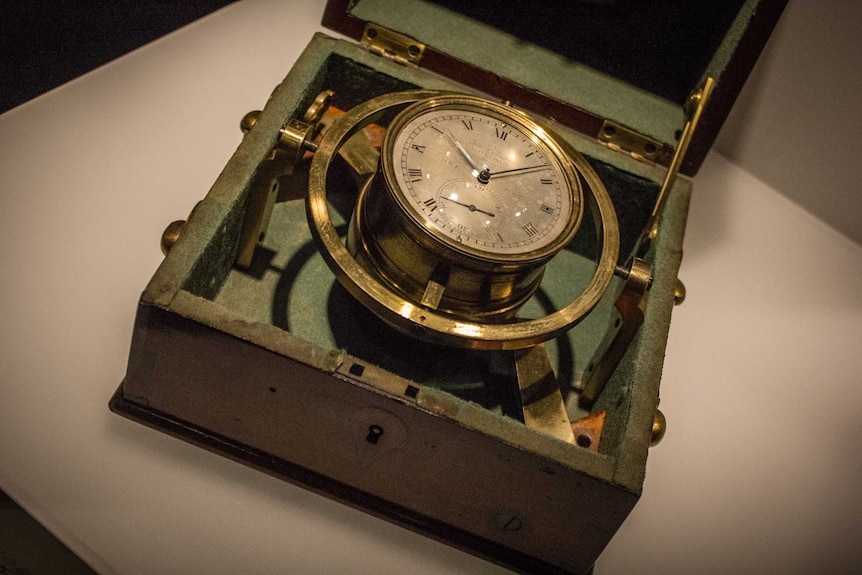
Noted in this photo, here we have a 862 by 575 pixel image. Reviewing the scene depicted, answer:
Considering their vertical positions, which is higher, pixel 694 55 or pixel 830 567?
pixel 694 55

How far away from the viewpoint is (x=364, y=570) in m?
1.54

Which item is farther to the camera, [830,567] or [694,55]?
[694,55]

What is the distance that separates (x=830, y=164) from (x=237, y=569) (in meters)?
1.70

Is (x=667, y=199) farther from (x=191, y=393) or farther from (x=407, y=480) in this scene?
(x=191, y=393)

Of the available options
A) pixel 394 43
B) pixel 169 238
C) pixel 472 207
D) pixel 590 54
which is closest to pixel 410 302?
pixel 472 207

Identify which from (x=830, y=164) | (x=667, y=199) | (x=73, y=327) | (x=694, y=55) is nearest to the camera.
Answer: (x=73, y=327)

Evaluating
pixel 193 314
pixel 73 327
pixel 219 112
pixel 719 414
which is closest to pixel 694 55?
pixel 719 414

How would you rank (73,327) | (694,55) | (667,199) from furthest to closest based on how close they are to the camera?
(694,55) → (667,199) → (73,327)

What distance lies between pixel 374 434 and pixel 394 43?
3.02 feet

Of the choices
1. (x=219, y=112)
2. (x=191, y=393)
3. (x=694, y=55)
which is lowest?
(x=191, y=393)

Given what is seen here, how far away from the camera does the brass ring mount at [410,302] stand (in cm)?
144

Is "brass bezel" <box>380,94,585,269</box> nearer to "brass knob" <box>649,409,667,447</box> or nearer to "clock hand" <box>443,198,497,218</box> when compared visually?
"clock hand" <box>443,198,497,218</box>

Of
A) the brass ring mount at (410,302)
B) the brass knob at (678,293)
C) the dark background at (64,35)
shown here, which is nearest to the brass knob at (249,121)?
the brass ring mount at (410,302)

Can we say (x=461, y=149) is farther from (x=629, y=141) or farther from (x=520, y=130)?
(x=629, y=141)
